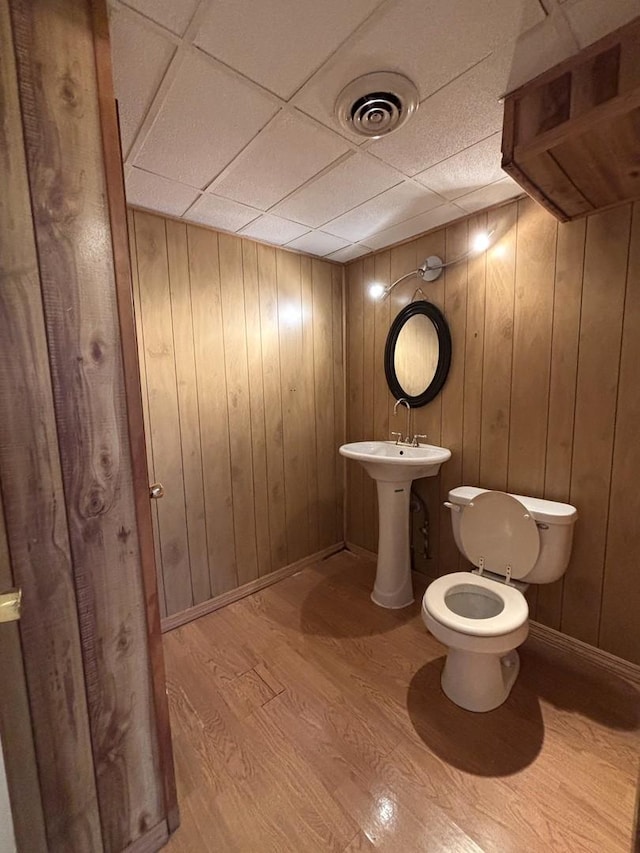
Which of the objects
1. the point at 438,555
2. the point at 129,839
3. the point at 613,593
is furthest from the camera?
the point at 438,555

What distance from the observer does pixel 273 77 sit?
1.05 metres

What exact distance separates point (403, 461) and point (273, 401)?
97 centimetres

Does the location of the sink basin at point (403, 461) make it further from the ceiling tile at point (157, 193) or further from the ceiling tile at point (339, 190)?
the ceiling tile at point (157, 193)

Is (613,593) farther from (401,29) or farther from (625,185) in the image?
(401,29)

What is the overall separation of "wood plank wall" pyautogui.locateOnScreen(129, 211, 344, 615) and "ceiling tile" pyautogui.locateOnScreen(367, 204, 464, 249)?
48 centimetres

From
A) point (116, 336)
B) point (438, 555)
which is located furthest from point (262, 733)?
point (116, 336)

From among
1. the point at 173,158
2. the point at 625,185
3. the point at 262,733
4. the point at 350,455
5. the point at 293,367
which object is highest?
the point at 173,158

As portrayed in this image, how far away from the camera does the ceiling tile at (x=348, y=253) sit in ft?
7.77

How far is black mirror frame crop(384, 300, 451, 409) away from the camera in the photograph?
2.11 m

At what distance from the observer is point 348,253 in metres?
2.46

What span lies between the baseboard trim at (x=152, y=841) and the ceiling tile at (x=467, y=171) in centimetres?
250

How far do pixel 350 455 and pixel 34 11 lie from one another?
72.1 inches

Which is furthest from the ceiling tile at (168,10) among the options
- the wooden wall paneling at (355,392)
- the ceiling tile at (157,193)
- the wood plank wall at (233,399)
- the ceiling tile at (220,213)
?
the wooden wall paneling at (355,392)

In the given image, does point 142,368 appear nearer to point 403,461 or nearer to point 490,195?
point 403,461
